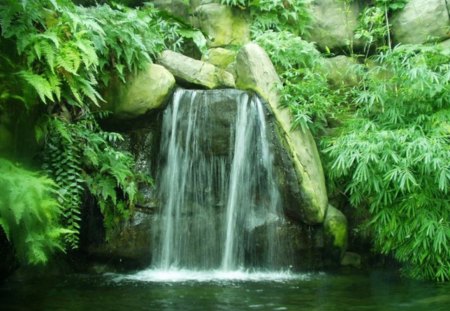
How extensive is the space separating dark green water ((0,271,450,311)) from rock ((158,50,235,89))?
11.1 ft

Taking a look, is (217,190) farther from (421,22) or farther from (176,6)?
(421,22)

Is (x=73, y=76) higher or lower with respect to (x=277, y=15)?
lower

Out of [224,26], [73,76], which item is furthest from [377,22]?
[73,76]

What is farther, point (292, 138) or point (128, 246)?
point (292, 138)

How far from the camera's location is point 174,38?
31.6 feet

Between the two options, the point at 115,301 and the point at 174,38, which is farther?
the point at 174,38

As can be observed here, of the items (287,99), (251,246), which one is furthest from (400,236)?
(287,99)

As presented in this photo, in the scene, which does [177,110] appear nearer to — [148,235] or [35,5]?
[148,235]

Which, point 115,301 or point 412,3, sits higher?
point 412,3

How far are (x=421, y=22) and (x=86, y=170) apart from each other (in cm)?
703

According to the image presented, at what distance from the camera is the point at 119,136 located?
6.76m

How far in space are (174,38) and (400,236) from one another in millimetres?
5665

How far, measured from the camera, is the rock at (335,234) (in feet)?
24.5

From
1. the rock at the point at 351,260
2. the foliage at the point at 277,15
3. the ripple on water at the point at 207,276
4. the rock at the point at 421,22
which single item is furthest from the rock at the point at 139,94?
the rock at the point at 421,22
